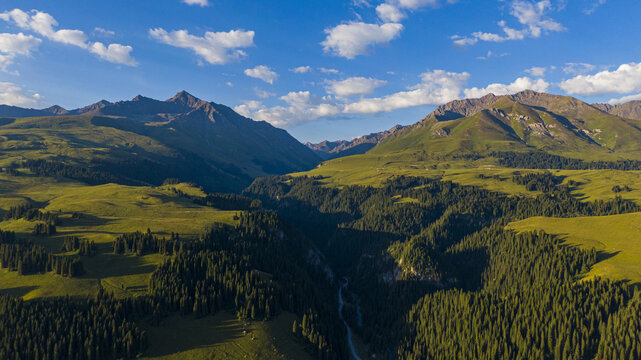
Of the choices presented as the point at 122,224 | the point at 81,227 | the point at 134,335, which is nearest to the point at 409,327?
the point at 134,335

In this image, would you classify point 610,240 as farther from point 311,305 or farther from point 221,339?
point 221,339

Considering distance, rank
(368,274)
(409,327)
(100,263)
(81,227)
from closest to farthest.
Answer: (100,263), (409,327), (81,227), (368,274)

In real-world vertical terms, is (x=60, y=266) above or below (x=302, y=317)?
above

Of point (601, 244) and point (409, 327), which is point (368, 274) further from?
point (601, 244)

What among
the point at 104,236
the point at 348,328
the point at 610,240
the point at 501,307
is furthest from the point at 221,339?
the point at 610,240

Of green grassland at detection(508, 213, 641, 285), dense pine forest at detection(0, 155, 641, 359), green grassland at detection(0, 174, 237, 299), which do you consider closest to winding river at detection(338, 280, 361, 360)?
dense pine forest at detection(0, 155, 641, 359)

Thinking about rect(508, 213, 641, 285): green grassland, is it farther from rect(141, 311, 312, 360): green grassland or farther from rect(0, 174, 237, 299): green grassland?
rect(0, 174, 237, 299): green grassland
